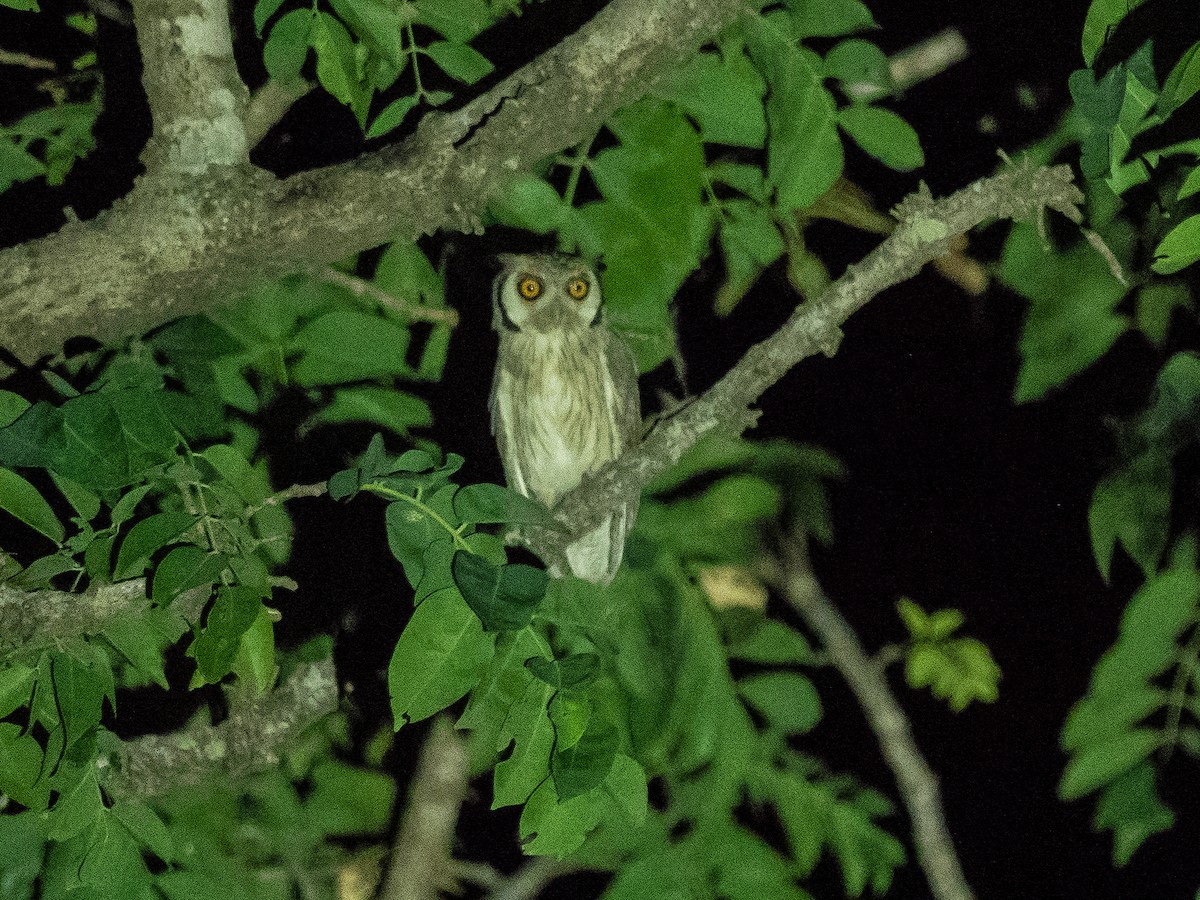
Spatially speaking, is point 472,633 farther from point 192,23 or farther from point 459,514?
point 192,23

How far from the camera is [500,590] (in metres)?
1.07

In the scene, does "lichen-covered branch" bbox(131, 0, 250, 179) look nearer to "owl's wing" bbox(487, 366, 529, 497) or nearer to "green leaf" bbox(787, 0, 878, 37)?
"green leaf" bbox(787, 0, 878, 37)

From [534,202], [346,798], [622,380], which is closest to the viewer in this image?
[534,202]

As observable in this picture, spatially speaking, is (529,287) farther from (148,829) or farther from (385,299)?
(148,829)

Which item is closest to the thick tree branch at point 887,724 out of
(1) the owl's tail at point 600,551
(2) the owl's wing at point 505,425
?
(1) the owl's tail at point 600,551

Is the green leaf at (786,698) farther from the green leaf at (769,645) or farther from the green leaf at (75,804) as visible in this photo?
the green leaf at (75,804)

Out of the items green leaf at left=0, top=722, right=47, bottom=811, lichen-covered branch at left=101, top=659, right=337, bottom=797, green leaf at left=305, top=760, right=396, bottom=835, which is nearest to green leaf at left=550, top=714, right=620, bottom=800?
green leaf at left=0, top=722, right=47, bottom=811

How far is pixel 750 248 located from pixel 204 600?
118 centimetres

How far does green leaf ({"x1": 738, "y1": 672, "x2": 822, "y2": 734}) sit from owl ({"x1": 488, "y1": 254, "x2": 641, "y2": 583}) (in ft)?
2.95

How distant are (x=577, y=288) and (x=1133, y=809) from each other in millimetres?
1786

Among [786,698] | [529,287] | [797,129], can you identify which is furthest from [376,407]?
[529,287]

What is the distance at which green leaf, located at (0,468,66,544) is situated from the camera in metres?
1.29

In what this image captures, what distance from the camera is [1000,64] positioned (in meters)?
3.07

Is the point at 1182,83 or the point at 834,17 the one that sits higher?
the point at 834,17
